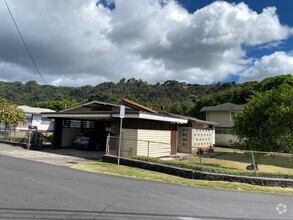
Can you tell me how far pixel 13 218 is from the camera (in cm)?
547

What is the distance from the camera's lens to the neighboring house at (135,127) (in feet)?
54.4

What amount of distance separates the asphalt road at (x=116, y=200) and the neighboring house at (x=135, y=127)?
16.2 feet

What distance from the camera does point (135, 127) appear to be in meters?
17.6

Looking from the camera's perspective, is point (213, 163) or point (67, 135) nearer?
point (213, 163)

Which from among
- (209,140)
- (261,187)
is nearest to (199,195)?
(261,187)

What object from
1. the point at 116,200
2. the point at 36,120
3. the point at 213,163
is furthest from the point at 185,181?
the point at 36,120

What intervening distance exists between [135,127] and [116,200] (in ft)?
33.9

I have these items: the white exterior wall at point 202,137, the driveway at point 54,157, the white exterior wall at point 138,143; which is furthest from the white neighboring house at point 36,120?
the white exterior wall at point 138,143

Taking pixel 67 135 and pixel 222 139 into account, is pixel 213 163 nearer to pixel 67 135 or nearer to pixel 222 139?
pixel 67 135

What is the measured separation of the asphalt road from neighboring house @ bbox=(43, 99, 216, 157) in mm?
4951

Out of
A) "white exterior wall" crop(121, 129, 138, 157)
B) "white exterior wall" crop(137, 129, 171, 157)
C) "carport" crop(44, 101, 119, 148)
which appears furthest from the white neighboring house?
"white exterior wall" crop(121, 129, 138, 157)

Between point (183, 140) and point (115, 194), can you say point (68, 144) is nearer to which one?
point (183, 140)

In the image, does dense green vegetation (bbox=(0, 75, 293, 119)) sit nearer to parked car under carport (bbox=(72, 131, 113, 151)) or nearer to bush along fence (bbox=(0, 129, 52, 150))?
parked car under carport (bbox=(72, 131, 113, 151))

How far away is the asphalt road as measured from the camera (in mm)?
6156
